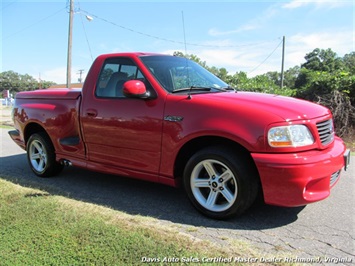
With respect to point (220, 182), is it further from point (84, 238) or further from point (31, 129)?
point (31, 129)

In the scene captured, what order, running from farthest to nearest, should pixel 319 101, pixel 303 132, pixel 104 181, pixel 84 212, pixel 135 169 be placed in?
pixel 319 101, pixel 104 181, pixel 135 169, pixel 84 212, pixel 303 132

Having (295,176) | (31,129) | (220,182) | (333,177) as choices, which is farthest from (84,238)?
(31,129)

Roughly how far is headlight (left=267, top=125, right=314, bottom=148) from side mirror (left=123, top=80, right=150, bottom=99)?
4.95 feet

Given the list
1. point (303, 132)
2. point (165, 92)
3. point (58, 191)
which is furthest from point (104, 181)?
point (303, 132)

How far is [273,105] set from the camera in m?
3.38

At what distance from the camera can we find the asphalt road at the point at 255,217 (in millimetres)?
2975

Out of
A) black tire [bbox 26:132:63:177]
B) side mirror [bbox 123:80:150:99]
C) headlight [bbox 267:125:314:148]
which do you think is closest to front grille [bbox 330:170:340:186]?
headlight [bbox 267:125:314:148]

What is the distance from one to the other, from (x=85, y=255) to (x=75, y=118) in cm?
244

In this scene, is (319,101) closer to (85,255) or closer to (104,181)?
(104,181)

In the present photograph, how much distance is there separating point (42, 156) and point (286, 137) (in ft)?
13.2

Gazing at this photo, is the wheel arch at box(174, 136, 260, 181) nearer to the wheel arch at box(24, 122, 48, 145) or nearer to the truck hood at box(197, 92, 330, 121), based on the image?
the truck hood at box(197, 92, 330, 121)

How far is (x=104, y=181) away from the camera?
5.25 metres

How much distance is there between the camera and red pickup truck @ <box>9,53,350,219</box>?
125 inches

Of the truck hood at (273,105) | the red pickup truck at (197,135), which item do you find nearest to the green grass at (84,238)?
the red pickup truck at (197,135)
